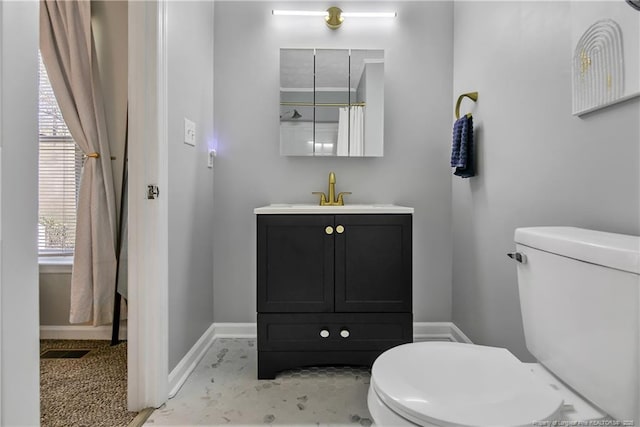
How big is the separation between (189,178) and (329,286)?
0.89 metres

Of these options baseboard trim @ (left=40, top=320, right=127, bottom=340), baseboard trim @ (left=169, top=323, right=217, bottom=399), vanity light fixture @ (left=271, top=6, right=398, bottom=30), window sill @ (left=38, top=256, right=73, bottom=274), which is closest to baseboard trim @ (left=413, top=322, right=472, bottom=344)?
baseboard trim @ (left=169, top=323, right=217, bottom=399)

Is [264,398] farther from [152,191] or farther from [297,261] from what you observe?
[152,191]

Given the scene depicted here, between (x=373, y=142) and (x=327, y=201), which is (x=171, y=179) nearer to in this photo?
(x=327, y=201)

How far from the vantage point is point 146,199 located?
145 cm

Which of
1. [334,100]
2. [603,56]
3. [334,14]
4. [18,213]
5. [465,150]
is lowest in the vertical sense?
[18,213]

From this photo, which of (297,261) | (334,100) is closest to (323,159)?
(334,100)


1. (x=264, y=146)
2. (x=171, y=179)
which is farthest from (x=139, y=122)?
(x=264, y=146)

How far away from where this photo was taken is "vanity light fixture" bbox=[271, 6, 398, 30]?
7.20ft

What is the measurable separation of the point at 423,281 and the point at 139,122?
5.97ft

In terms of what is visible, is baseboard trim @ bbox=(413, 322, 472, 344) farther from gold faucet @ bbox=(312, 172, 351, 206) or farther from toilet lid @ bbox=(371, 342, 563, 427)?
toilet lid @ bbox=(371, 342, 563, 427)

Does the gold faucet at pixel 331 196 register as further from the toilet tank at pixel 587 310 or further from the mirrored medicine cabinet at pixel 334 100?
the toilet tank at pixel 587 310

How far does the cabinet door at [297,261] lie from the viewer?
1736mm

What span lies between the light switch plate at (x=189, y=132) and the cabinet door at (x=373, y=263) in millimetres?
823

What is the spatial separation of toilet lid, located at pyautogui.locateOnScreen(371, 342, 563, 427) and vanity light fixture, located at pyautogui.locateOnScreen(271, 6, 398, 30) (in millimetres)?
1967
